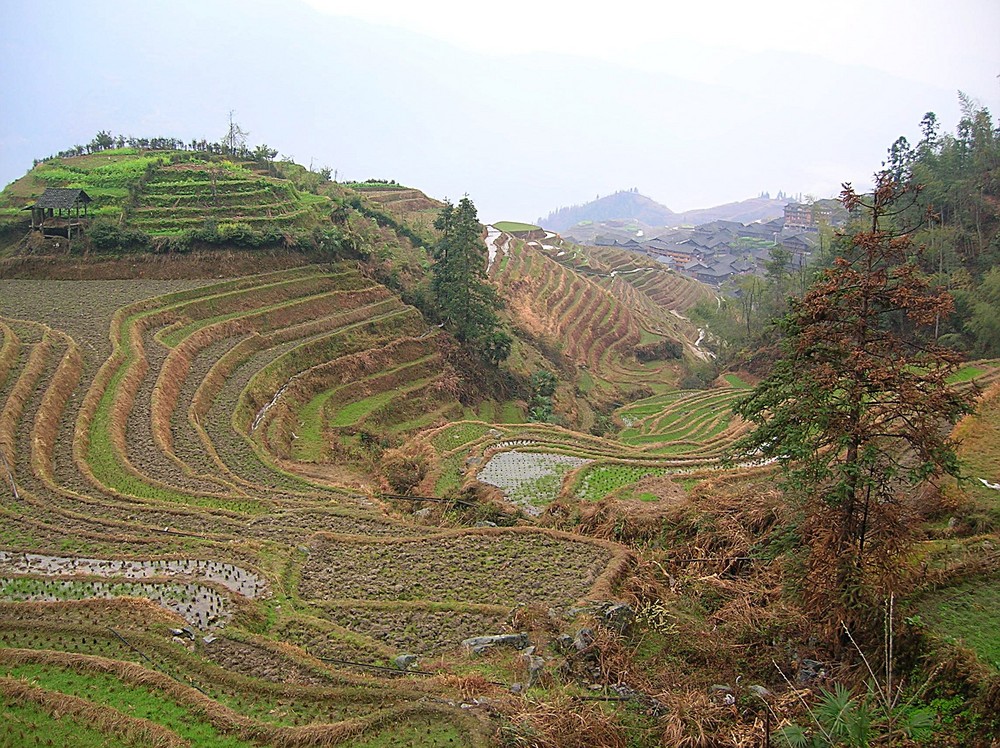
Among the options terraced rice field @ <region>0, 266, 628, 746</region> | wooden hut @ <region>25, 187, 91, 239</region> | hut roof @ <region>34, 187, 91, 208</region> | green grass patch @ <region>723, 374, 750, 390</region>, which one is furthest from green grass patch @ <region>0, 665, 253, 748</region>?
green grass patch @ <region>723, 374, 750, 390</region>

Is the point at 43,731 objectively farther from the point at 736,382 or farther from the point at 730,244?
the point at 730,244

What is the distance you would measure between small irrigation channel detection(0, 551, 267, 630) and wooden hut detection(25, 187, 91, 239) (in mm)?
22751

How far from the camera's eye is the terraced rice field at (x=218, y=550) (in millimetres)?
8906

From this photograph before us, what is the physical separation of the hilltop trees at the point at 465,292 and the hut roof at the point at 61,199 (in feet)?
52.1

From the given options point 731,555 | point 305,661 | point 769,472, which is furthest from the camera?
point 769,472

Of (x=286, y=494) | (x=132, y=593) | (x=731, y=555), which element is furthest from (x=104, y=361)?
(x=731, y=555)

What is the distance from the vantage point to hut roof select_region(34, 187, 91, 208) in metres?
30.2

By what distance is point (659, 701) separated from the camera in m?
8.59

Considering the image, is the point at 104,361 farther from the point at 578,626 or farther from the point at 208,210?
the point at 578,626

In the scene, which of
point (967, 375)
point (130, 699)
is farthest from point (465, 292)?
point (130, 699)

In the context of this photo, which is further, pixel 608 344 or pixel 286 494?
pixel 608 344

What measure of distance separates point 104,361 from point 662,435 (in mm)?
21221

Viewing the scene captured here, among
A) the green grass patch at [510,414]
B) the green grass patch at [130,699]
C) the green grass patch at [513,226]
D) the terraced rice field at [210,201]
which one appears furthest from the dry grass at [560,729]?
the green grass patch at [513,226]

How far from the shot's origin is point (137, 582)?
11.8 metres
